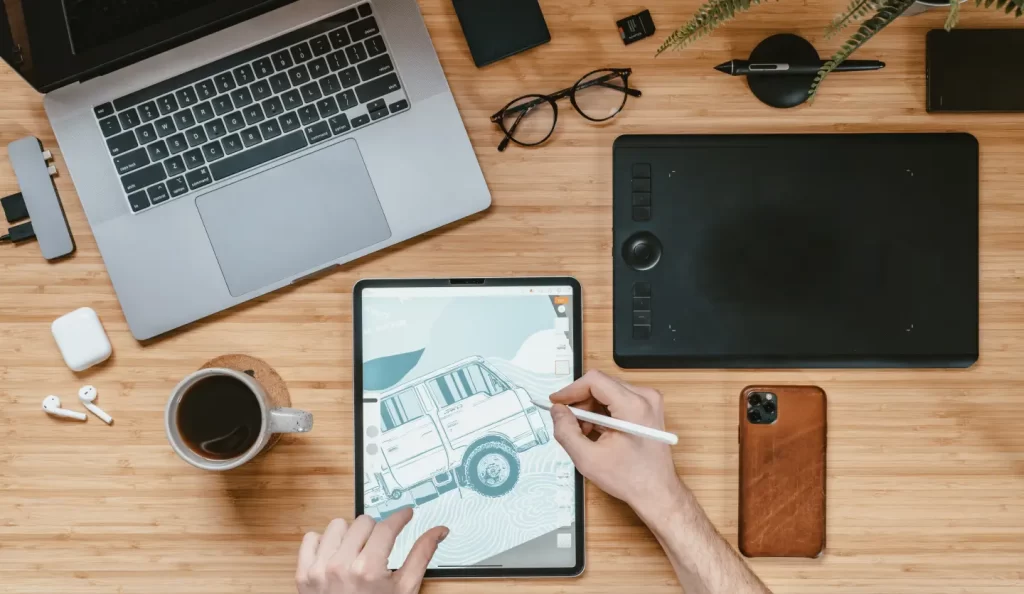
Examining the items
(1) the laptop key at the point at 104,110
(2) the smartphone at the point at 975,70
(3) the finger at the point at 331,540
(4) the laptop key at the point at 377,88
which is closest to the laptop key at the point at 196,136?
(1) the laptop key at the point at 104,110

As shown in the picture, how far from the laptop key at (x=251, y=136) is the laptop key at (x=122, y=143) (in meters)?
0.14

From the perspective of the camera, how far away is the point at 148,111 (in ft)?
3.17

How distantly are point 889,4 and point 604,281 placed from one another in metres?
0.46

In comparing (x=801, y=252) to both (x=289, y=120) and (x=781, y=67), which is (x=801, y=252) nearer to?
(x=781, y=67)

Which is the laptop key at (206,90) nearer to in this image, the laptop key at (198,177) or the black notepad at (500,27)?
the laptop key at (198,177)

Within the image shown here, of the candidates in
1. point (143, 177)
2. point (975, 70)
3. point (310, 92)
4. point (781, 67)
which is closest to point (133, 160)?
point (143, 177)

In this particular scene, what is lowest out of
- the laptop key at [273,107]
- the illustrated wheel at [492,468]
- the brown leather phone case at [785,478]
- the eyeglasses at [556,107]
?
the brown leather phone case at [785,478]

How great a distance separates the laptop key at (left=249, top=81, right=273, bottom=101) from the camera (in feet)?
3.17

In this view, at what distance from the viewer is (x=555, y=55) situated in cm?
102

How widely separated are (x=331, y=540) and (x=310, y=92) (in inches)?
21.9

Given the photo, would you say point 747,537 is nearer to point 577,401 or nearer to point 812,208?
point 577,401

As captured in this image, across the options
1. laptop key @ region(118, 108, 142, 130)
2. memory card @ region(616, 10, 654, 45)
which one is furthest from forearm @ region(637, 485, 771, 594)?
laptop key @ region(118, 108, 142, 130)

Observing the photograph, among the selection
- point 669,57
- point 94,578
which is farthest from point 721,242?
point 94,578

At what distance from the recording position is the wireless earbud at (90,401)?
991 mm
